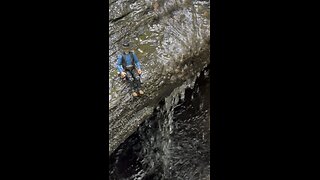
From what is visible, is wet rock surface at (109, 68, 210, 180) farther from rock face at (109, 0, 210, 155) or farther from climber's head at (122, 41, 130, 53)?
climber's head at (122, 41, 130, 53)

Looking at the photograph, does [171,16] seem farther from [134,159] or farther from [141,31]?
[134,159]

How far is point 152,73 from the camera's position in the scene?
3.55 meters

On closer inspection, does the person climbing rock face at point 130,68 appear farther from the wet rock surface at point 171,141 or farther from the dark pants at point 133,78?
the wet rock surface at point 171,141

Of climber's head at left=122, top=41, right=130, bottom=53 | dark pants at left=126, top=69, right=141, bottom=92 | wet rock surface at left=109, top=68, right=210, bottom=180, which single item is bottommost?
wet rock surface at left=109, top=68, right=210, bottom=180

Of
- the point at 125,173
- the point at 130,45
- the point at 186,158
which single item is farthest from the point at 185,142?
the point at 130,45

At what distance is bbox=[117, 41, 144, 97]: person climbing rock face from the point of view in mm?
3521

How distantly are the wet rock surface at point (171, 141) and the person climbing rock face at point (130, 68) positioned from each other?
17cm

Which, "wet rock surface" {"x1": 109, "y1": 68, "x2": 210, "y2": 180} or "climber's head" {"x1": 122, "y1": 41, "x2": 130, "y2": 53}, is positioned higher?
"climber's head" {"x1": 122, "y1": 41, "x2": 130, "y2": 53}

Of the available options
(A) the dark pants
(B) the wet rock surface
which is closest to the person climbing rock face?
(A) the dark pants

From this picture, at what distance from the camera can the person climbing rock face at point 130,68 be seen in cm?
352

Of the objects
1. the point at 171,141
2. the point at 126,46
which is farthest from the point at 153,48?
the point at 171,141

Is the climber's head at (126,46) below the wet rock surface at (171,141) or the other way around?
the other way around

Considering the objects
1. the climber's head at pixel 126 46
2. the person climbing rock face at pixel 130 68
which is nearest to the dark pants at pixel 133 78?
the person climbing rock face at pixel 130 68

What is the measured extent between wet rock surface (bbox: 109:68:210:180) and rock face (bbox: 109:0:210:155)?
0.05m
